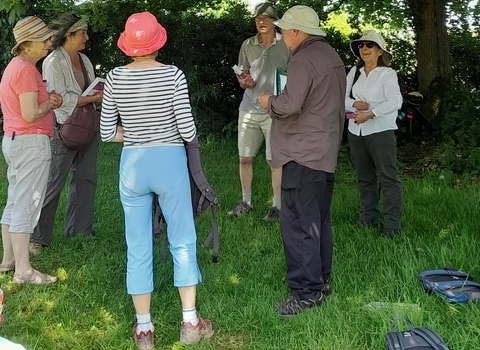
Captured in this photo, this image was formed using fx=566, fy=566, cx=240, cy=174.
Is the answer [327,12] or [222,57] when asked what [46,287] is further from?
[327,12]

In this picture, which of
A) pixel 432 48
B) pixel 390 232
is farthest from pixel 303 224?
pixel 432 48

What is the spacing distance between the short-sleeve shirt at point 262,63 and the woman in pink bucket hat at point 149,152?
8.94 ft

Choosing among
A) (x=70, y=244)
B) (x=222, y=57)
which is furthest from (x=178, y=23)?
(x=70, y=244)

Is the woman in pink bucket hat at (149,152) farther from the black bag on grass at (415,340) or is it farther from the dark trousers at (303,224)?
the black bag on grass at (415,340)

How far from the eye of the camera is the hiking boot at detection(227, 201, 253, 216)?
614cm

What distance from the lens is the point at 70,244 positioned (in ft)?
17.1

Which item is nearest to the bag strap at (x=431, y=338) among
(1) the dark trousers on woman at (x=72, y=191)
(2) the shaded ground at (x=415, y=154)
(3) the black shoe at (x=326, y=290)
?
(3) the black shoe at (x=326, y=290)

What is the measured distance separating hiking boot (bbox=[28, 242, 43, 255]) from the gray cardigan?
1129mm

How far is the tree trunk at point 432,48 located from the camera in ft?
30.8

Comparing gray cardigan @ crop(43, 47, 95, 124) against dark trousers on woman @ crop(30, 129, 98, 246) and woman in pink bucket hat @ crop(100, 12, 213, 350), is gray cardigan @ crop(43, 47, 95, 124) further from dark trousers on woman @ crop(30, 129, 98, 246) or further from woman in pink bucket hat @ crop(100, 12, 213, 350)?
woman in pink bucket hat @ crop(100, 12, 213, 350)

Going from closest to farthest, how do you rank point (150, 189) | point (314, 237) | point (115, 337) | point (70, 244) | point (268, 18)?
point (150, 189), point (115, 337), point (314, 237), point (70, 244), point (268, 18)

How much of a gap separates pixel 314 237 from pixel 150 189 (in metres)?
1.21

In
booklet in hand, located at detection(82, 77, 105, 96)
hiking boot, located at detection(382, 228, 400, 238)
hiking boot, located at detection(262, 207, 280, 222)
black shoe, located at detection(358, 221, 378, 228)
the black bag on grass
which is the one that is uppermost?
booklet in hand, located at detection(82, 77, 105, 96)

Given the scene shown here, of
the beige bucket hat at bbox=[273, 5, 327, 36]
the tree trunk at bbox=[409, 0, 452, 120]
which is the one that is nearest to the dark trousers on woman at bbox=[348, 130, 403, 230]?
the beige bucket hat at bbox=[273, 5, 327, 36]
